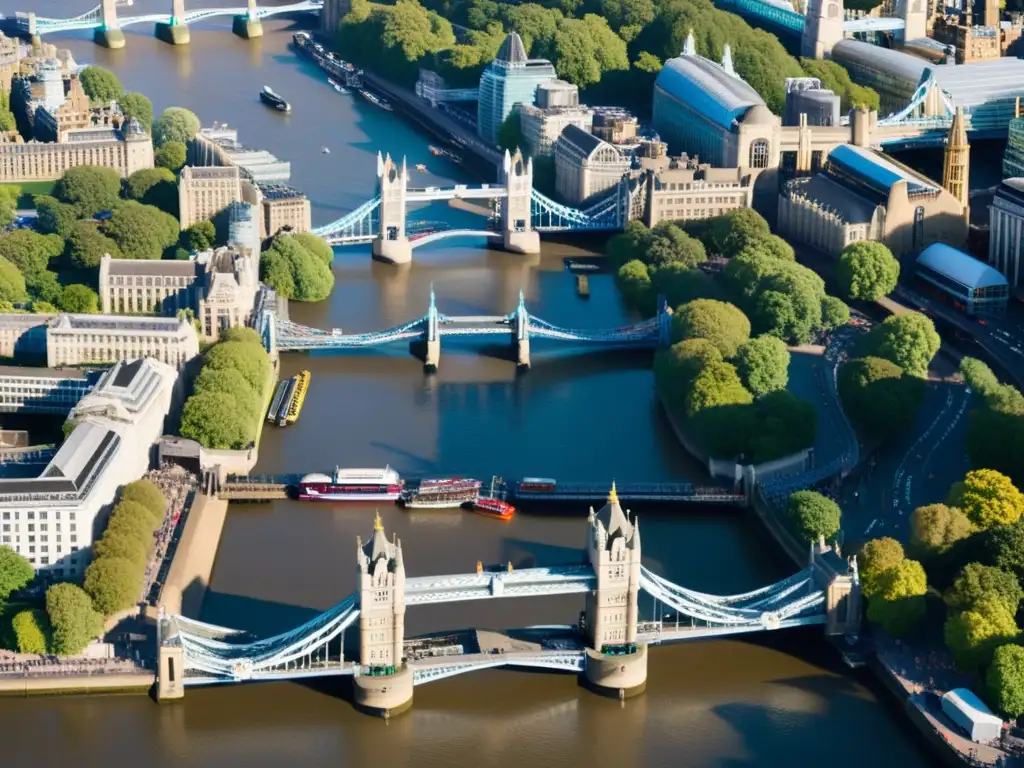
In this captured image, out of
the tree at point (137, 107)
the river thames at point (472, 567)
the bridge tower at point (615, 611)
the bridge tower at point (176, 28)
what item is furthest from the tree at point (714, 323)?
the bridge tower at point (176, 28)

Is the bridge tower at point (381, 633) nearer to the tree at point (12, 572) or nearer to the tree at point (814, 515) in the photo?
the tree at point (12, 572)

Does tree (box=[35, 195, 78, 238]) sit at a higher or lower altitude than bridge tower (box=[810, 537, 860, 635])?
lower

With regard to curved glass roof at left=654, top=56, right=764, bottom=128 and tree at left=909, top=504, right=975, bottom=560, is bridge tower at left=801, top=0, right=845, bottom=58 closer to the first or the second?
curved glass roof at left=654, top=56, right=764, bottom=128

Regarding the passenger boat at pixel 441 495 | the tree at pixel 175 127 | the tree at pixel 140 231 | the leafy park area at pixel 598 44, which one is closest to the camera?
the passenger boat at pixel 441 495

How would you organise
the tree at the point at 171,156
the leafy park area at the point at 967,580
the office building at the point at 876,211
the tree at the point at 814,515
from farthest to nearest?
1. the tree at the point at 171,156
2. the office building at the point at 876,211
3. the tree at the point at 814,515
4. the leafy park area at the point at 967,580

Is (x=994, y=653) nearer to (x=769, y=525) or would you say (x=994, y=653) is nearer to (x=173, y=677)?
(x=769, y=525)

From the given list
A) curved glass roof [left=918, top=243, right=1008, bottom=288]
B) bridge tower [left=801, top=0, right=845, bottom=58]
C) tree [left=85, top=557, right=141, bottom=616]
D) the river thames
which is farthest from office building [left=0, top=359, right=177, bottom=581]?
bridge tower [left=801, top=0, right=845, bottom=58]

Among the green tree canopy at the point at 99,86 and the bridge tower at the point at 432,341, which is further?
the green tree canopy at the point at 99,86
